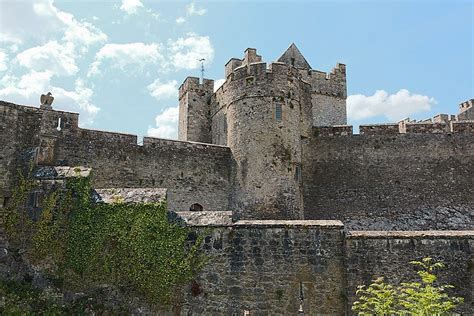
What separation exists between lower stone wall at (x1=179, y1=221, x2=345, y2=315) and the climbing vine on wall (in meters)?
0.59

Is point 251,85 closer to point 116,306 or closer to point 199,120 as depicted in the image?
point 199,120

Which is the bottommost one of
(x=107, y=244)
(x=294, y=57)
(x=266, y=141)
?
(x=107, y=244)

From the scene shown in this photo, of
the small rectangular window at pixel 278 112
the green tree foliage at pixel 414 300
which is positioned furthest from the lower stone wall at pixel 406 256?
the small rectangular window at pixel 278 112

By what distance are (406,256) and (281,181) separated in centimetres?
816

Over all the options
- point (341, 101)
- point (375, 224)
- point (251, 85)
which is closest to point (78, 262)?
point (251, 85)

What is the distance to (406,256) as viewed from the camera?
13.2m

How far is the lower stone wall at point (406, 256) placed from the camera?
42.8 ft

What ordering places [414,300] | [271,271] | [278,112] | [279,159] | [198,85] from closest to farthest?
1. [414,300]
2. [271,271]
3. [279,159]
4. [278,112]
5. [198,85]

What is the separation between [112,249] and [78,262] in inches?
35.7

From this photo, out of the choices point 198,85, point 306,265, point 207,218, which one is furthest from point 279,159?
point 198,85

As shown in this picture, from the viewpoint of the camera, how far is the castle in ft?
43.1

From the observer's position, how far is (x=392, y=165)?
2414cm

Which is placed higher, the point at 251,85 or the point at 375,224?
the point at 251,85

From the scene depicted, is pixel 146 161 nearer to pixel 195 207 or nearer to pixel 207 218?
pixel 195 207
